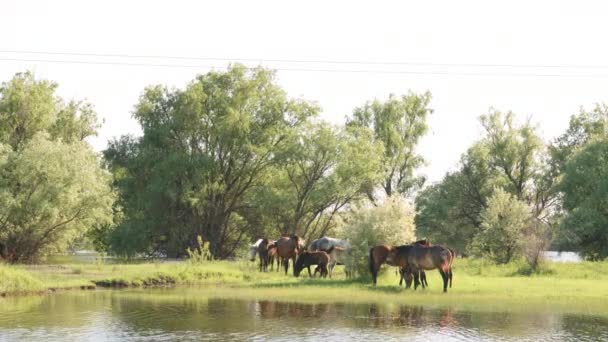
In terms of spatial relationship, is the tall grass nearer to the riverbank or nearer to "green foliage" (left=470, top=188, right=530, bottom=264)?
the riverbank

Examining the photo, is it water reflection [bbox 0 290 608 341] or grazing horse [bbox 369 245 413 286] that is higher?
grazing horse [bbox 369 245 413 286]

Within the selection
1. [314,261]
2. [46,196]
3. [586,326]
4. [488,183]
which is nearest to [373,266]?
[314,261]

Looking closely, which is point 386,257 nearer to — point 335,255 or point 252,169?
point 335,255

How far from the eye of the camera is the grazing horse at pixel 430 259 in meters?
33.8

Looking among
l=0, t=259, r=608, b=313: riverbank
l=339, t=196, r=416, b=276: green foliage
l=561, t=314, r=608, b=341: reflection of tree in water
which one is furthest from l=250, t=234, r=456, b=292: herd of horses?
l=561, t=314, r=608, b=341: reflection of tree in water

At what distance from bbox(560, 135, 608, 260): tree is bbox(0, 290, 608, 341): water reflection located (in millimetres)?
36194

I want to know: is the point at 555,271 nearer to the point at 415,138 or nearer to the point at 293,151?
the point at 293,151

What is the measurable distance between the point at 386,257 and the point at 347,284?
90.6 inches

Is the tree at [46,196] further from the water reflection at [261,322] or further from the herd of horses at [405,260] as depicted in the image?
the water reflection at [261,322]

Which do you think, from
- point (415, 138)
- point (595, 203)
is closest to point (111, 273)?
point (595, 203)

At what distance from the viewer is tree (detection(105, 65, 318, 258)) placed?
208ft

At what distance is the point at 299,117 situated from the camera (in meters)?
66.9

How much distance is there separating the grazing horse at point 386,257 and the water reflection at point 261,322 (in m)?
6.52

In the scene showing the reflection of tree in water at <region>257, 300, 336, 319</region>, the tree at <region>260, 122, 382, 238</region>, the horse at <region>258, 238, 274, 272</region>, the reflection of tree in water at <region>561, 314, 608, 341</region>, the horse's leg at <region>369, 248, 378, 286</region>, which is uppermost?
the tree at <region>260, 122, 382, 238</region>
